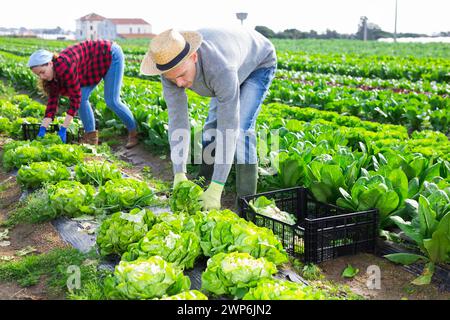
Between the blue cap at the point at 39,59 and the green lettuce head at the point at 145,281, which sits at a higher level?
the blue cap at the point at 39,59

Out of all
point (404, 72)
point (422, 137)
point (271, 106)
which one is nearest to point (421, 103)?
point (271, 106)

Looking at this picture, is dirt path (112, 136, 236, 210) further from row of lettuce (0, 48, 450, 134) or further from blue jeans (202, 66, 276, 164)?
row of lettuce (0, 48, 450, 134)

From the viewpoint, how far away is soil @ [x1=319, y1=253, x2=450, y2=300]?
10.6 feet

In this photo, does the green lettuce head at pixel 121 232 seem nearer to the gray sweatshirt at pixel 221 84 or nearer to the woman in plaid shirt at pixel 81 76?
the gray sweatshirt at pixel 221 84

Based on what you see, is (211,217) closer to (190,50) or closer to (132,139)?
(190,50)

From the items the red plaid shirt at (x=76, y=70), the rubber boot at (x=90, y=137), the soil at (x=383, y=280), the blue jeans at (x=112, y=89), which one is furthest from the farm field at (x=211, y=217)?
the red plaid shirt at (x=76, y=70)

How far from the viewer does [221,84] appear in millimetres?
3480

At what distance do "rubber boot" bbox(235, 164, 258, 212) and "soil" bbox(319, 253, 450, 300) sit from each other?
101cm

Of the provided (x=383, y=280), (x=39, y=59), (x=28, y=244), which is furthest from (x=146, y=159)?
(x=383, y=280)

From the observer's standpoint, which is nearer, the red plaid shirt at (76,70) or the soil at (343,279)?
→ the soil at (343,279)

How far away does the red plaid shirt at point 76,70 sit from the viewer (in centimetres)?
583

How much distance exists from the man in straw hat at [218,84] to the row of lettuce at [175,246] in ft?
1.19
